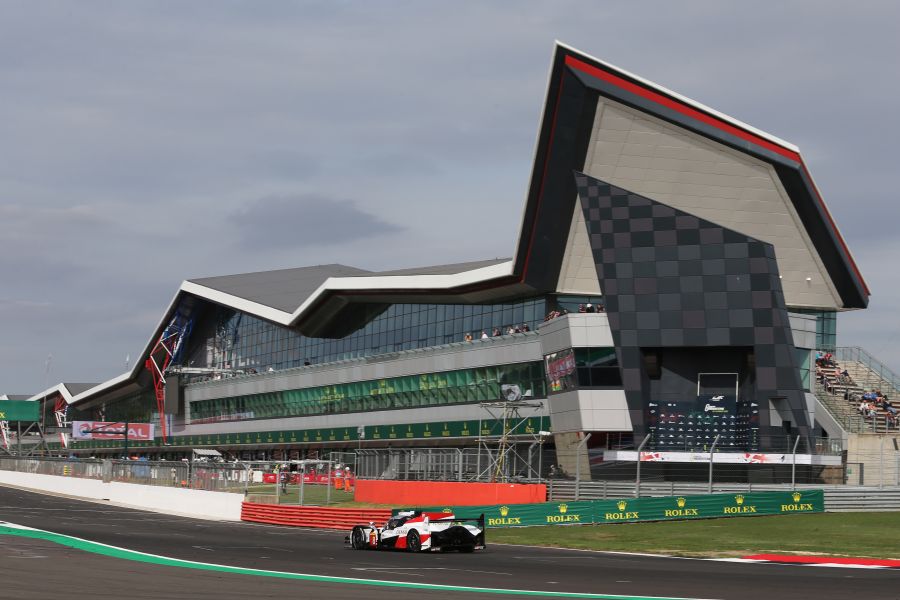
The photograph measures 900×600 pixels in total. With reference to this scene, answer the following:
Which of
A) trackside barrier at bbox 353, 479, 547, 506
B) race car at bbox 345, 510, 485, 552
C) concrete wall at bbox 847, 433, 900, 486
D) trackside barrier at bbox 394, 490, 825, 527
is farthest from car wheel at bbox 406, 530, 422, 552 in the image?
concrete wall at bbox 847, 433, 900, 486

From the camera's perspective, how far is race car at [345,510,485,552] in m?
31.5

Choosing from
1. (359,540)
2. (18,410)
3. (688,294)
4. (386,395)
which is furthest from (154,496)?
(18,410)

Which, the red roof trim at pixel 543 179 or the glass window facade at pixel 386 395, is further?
the glass window facade at pixel 386 395

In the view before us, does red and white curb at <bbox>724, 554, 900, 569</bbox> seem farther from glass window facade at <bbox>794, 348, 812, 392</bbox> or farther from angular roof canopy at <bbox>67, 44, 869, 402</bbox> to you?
angular roof canopy at <bbox>67, 44, 869, 402</bbox>

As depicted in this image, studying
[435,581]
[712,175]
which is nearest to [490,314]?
[712,175]

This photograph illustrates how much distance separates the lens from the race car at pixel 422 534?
3150cm

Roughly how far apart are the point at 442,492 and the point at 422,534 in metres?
16.6

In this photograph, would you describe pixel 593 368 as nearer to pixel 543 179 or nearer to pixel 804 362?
pixel 804 362

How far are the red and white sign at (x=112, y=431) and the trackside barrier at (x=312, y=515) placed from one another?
65352 mm

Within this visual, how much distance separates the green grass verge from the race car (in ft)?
14.0

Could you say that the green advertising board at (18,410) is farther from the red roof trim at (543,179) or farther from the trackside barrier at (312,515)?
the red roof trim at (543,179)

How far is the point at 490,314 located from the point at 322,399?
800 inches

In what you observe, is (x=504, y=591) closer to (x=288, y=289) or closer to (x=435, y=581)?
(x=435, y=581)

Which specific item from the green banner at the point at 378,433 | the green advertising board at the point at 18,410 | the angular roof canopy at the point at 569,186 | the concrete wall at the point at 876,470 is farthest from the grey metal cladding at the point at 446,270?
the green advertising board at the point at 18,410
